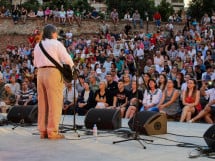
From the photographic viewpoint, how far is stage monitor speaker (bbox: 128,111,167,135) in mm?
7980

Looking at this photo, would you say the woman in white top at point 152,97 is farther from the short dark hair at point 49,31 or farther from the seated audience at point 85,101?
the short dark hair at point 49,31

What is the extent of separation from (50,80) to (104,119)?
1539 mm

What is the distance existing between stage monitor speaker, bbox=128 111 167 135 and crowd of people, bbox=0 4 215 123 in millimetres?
312

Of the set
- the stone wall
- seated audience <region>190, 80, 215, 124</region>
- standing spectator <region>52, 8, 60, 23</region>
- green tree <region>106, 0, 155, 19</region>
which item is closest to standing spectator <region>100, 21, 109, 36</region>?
the stone wall

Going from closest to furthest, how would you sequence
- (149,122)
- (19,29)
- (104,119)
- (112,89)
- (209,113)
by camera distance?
(149,122) → (104,119) → (209,113) → (112,89) → (19,29)

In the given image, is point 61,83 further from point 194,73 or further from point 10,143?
point 194,73

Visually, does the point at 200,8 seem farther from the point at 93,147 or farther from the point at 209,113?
the point at 93,147

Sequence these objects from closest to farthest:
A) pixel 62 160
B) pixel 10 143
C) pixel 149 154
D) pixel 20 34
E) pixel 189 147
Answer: pixel 62 160
pixel 149 154
pixel 189 147
pixel 10 143
pixel 20 34

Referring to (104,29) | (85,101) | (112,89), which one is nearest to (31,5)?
(104,29)

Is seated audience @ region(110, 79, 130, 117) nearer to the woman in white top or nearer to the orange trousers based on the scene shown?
the woman in white top

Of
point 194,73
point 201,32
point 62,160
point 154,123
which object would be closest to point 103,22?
point 201,32

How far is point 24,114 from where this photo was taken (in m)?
10.0

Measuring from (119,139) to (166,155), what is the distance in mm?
1597

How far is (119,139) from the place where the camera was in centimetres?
782
